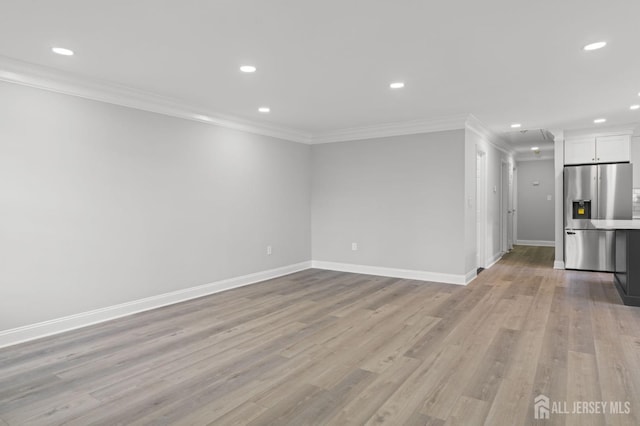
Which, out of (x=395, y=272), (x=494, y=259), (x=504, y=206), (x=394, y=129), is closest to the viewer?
(x=394, y=129)

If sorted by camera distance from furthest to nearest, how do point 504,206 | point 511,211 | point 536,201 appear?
point 536,201, point 511,211, point 504,206

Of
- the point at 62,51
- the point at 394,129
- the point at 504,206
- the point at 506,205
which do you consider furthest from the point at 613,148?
the point at 62,51

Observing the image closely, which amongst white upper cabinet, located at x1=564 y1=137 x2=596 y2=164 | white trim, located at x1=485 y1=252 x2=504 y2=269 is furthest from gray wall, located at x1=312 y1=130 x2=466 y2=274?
white upper cabinet, located at x1=564 y1=137 x2=596 y2=164

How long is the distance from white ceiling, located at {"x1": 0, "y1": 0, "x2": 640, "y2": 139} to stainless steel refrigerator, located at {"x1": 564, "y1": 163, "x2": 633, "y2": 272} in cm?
208

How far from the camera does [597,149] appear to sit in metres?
6.60

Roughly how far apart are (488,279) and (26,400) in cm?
572

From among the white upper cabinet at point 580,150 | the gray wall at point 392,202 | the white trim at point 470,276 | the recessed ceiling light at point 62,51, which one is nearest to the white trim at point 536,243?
the white upper cabinet at point 580,150

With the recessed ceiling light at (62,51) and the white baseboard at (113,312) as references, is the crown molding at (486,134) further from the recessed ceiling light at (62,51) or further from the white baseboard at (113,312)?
the recessed ceiling light at (62,51)

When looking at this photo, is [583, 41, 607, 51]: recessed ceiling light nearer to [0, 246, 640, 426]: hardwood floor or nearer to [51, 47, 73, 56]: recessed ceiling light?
[0, 246, 640, 426]: hardwood floor

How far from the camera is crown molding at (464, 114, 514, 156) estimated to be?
5.52 m

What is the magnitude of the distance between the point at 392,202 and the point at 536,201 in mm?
6380

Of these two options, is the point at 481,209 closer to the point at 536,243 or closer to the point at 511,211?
the point at 511,211

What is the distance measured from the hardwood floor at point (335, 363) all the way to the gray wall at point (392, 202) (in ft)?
3.92

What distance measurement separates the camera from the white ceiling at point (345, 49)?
2389 mm
